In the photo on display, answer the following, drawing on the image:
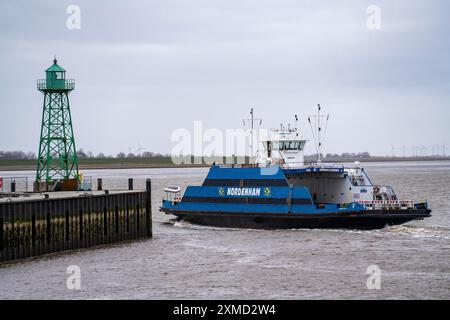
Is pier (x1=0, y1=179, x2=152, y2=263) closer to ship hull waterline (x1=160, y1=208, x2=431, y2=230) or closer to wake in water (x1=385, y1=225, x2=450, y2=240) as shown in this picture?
ship hull waterline (x1=160, y1=208, x2=431, y2=230)

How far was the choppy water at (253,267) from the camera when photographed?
3014 cm

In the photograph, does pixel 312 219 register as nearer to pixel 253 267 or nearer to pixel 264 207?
pixel 264 207

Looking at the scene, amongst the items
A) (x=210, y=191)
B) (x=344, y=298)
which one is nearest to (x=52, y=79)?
(x=210, y=191)

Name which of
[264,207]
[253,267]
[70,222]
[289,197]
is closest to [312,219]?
[289,197]

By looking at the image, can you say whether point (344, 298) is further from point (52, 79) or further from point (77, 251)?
point (52, 79)

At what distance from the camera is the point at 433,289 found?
3000 centimetres

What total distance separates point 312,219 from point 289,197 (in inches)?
78.3

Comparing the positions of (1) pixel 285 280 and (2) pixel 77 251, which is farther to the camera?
(2) pixel 77 251

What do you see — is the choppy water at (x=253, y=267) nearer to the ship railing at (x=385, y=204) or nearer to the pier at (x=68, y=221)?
the pier at (x=68, y=221)

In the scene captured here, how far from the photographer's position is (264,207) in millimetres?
49062

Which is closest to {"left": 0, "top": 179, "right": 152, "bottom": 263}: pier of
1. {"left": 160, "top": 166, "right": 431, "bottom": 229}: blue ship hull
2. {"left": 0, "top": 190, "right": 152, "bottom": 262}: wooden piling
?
{"left": 0, "top": 190, "right": 152, "bottom": 262}: wooden piling

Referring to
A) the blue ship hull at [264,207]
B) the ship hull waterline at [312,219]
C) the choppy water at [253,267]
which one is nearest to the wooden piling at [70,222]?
the choppy water at [253,267]

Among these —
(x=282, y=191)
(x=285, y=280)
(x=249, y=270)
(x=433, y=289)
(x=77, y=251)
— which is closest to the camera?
(x=433, y=289)

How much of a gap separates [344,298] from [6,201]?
50.2 ft
